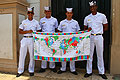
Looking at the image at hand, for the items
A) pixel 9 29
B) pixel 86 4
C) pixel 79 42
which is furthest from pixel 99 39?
pixel 9 29

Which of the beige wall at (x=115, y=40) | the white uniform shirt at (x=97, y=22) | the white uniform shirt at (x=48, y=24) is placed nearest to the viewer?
the white uniform shirt at (x=97, y=22)

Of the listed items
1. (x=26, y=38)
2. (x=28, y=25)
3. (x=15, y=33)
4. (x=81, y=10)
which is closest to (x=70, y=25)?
(x=81, y=10)

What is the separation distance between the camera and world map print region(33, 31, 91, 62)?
3674 mm

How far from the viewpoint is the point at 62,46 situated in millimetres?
3750

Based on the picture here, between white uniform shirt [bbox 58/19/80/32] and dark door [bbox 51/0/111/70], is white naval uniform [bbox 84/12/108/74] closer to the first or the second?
white uniform shirt [bbox 58/19/80/32]

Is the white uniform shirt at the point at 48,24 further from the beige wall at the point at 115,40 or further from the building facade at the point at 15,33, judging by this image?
the beige wall at the point at 115,40

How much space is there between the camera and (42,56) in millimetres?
3832

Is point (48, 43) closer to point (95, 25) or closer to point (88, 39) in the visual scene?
point (88, 39)

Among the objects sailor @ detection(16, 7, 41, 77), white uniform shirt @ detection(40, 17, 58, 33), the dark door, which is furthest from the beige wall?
sailor @ detection(16, 7, 41, 77)

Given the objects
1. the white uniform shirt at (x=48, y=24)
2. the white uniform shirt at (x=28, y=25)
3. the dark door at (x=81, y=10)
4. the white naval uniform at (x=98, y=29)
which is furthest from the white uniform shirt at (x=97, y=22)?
the white uniform shirt at (x=28, y=25)

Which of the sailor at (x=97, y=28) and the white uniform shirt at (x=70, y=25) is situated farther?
the white uniform shirt at (x=70, y=25)

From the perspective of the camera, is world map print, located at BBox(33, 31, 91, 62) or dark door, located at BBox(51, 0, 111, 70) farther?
dark door, located at BBox(51, 0, 111, 70)

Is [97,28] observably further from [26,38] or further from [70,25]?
[26,38]

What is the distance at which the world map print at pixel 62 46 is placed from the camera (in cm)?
367
